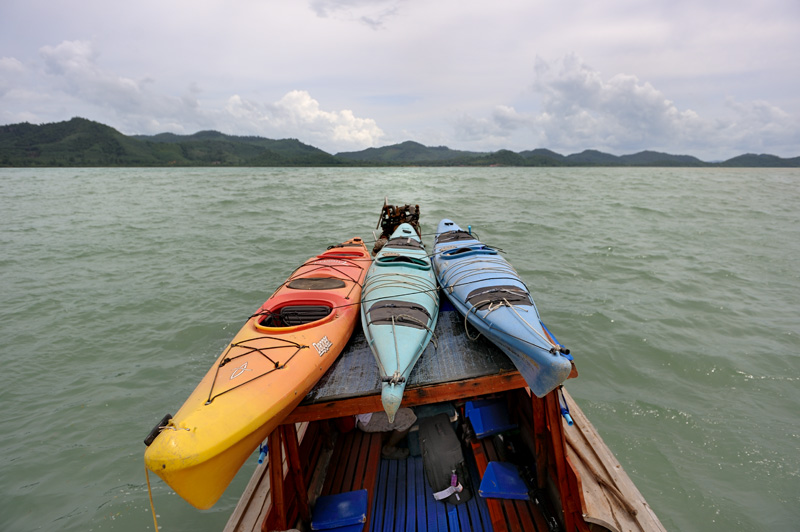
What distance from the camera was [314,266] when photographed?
7.66 m

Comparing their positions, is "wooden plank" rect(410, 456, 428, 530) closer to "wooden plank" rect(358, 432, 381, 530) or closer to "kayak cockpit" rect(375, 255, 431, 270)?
"wooden plank" rect(358, 432, 381, 530)

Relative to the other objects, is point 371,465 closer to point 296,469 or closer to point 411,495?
point 411,495

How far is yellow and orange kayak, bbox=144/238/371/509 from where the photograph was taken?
303 cm

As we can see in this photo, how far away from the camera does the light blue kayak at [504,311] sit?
377cm

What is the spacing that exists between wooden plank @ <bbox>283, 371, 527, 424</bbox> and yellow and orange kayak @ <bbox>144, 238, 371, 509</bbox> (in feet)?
0.68

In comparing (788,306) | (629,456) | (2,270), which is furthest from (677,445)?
(2,270)

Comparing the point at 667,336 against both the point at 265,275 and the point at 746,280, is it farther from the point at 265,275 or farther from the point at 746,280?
the point at 265,275

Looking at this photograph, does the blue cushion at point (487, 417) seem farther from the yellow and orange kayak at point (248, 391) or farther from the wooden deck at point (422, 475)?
the yellow and orange kayak at point (248, 391)

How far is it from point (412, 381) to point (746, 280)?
16397 millimetres

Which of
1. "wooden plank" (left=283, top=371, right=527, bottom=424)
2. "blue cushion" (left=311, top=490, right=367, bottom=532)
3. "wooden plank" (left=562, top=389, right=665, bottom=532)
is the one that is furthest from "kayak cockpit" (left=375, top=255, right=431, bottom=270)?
"blue cushion" (left=311, top=490, right=367, bottom=532)

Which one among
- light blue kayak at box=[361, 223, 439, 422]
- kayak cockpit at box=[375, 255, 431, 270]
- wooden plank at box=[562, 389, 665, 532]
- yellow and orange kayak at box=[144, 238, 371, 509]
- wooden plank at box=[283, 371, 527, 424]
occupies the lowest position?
wooden plank at box=[562, 389, 665, 532]

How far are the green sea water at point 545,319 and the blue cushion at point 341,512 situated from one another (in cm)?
222

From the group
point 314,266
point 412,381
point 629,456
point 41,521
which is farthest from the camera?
point 314,266

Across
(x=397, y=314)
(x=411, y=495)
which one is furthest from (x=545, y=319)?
(x=411, y=495)
